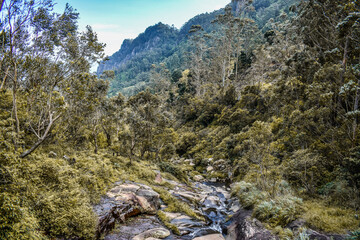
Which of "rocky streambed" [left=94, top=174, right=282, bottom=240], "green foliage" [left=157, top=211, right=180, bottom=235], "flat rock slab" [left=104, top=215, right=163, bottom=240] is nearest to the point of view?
"flat rock slab" [left=104, top=215, right=163, bottom=240]

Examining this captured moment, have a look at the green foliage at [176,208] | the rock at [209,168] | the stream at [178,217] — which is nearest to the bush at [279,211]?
the stream at [178,217]

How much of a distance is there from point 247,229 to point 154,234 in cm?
422

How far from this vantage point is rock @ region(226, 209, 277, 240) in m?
7.73

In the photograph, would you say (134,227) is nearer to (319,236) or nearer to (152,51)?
(319,236)

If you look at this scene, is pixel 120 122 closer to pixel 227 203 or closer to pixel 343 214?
pixel 227 203

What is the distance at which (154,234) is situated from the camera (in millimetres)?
7223

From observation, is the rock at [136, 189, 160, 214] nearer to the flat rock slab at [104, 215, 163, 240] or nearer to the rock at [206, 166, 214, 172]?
the flat rock slab at [104, 215, 163, 240]

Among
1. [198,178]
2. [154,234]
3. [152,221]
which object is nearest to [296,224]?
[154,234]

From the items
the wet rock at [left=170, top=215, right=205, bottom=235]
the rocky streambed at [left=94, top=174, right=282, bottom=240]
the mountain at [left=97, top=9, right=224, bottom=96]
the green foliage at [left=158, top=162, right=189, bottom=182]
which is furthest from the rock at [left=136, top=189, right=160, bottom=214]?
the mountain at [left=97, top=9, right=224, bottom=96]

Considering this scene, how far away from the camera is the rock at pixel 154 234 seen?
22.3 feet

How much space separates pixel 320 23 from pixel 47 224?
20.5 metres

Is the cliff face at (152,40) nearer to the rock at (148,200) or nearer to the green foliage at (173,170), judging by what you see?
the green foliage at (173,170)

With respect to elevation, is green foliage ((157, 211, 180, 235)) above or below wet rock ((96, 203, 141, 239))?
below

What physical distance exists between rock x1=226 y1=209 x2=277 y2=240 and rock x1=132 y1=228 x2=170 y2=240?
3.31m
